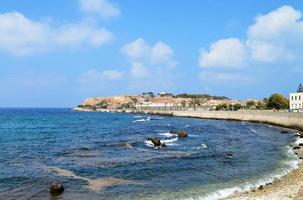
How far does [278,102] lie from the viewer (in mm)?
162750

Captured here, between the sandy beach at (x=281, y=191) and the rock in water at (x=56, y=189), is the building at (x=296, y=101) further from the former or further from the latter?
the rock in water at (x=56, y=189)

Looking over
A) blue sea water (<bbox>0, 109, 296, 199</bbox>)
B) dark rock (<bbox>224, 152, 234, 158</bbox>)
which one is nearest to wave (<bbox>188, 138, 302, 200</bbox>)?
blue sea water (<bbox>0, 109, 296, 199</bbox>)

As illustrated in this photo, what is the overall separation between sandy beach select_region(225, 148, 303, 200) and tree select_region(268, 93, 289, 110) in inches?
5233


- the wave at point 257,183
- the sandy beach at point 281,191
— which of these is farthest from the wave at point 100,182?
the sandy beach at point 281,191

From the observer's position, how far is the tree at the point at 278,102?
162000 mm

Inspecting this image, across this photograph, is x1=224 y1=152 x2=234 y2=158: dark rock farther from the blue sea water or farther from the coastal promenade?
the coastal promenade

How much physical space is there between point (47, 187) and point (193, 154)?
886 inches

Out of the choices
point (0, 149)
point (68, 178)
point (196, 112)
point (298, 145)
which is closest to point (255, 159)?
point (298, 145)

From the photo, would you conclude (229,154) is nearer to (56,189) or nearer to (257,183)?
(257,183)

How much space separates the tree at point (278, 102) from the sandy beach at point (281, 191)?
13293cm

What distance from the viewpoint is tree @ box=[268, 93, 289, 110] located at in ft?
531

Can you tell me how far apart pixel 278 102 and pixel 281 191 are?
14143cm

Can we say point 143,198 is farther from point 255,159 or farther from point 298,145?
point 298,145

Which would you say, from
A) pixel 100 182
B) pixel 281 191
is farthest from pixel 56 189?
pixel 281 191
